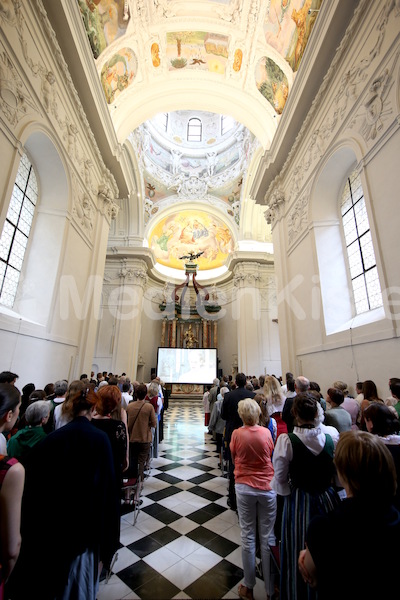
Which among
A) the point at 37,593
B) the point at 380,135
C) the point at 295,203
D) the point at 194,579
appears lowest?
the point at 194,579

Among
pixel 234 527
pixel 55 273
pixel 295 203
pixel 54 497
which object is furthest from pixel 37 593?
pixel 295 203

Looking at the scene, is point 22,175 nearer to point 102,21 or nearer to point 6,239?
point 6,239

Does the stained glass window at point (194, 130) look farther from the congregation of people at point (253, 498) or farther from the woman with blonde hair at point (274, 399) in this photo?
the congregation of people at point (253, 498)

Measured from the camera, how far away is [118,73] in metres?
8.16

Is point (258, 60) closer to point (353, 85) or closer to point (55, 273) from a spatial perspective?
point (353, 85)

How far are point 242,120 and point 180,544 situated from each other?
12252 millimetres

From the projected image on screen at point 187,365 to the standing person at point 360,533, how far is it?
15.5 meters

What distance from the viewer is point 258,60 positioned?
849 cm

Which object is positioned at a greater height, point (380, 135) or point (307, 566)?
point (380, 135)

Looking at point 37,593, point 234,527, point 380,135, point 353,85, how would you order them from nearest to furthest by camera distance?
Answer: point 37,593 → point 234,527 → point 380,135 → point 353,85

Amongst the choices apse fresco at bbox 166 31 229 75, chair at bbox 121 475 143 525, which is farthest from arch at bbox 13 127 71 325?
apse fresco at bbox 166 31 229 75

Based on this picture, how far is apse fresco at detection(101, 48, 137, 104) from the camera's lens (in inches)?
303

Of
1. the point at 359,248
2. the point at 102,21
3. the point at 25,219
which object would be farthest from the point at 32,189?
the point at 359,248

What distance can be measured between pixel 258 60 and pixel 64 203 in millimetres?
7358
